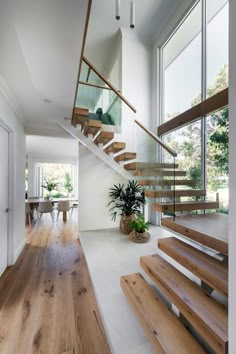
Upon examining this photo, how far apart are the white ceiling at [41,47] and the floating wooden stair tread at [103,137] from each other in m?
0.93

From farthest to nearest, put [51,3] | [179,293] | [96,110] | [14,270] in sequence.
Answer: [96,110]
[14,270]
[179,293]
[51,3]

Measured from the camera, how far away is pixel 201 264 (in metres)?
1.45

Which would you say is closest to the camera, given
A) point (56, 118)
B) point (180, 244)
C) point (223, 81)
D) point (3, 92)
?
point (180, 244)

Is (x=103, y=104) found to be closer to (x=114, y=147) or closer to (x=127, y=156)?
(x=114, y=147)

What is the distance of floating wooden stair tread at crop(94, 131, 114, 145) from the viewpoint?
133 inches

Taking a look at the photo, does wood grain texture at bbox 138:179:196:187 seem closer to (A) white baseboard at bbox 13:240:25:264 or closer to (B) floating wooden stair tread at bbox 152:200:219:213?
(B) floating wooden stair tread at bbox 152:200:219:213

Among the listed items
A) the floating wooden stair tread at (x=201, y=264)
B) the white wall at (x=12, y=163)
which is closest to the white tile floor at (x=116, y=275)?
the floating wooden stair tread at (x=201, y=264)

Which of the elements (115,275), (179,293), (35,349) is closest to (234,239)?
(179,293)

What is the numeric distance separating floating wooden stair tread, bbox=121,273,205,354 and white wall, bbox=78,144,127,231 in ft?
8.93

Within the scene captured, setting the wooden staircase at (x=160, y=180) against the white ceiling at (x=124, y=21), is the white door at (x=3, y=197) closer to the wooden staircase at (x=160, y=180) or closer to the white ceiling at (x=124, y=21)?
the wooden staircase at (x=160, y=180)

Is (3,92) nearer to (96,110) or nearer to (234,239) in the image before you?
(96,110)

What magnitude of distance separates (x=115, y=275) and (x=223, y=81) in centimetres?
355

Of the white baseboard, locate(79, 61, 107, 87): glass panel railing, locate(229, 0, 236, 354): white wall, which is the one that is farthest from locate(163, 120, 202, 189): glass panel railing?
the white baseboard

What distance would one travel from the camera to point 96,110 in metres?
4.27
